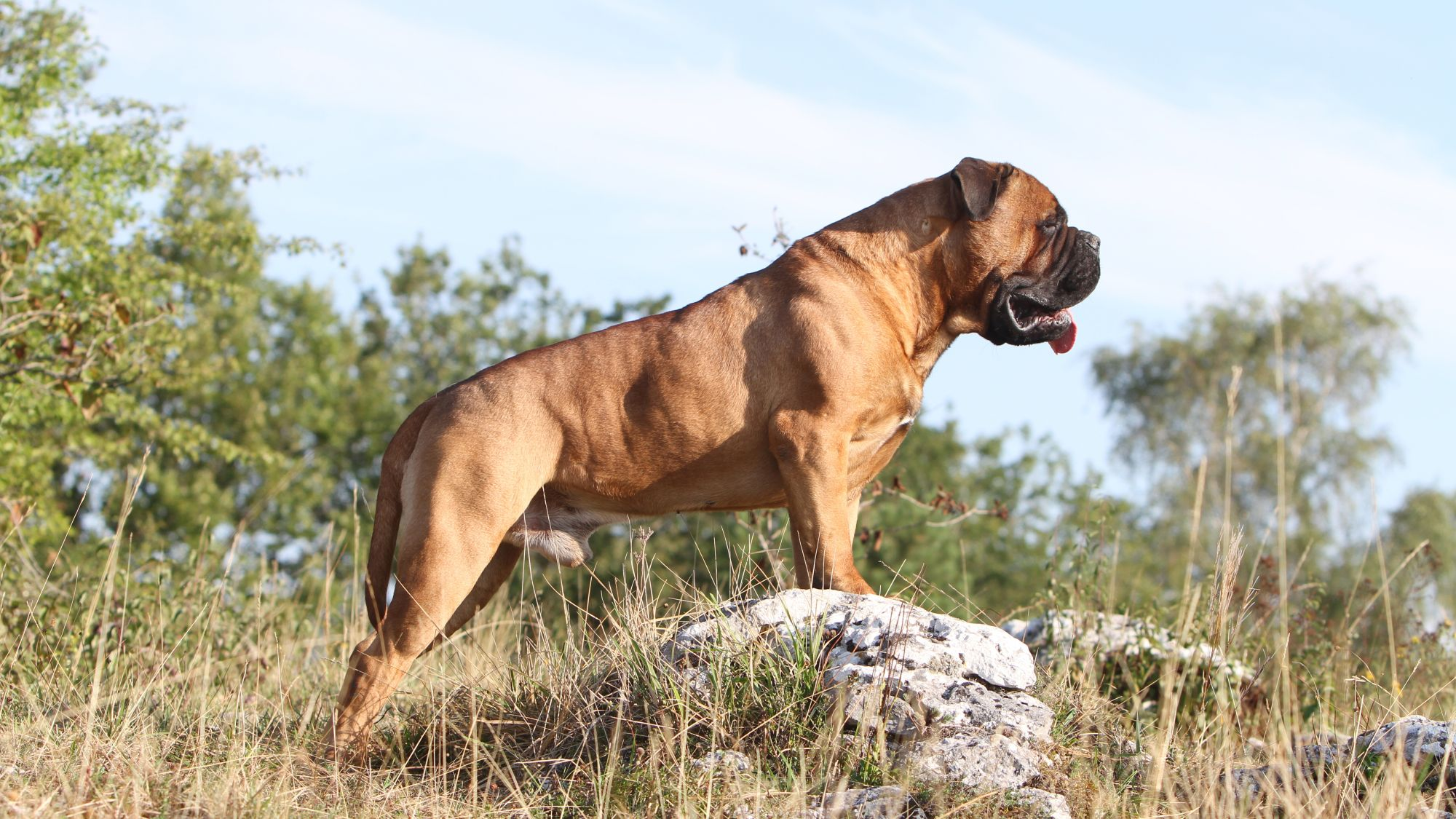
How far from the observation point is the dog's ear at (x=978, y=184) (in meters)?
Answer: 5.70

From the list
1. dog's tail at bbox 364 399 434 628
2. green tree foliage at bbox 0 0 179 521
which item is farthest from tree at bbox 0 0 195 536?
dog's tail at bbox 364 399 434 628

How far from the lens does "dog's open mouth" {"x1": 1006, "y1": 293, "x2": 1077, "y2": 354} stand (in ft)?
19.1

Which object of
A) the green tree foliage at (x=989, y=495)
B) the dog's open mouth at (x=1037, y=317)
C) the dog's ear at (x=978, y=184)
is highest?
the dog's ear at (x=978, y=184)

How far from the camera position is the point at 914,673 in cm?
477

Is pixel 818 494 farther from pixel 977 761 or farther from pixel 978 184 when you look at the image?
pixel 978 184

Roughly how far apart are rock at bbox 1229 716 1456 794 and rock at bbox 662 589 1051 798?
0.74 m

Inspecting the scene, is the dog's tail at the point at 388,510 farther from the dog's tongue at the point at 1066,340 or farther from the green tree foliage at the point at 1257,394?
the green tree foliage at the point at 1257,394

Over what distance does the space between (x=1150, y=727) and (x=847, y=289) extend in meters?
2.37

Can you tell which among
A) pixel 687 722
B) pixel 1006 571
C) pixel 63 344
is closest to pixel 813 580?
pixel 687 722

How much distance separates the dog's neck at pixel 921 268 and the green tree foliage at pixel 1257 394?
30156mm

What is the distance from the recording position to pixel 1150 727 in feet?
18.7

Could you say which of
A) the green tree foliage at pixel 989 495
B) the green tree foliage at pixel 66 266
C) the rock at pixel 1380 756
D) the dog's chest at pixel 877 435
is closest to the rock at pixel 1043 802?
the rock at pixel 1380 756

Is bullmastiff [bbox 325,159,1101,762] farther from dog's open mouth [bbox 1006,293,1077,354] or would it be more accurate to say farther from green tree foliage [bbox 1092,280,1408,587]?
green tree foliage [bbox 1092,280,1408,587]

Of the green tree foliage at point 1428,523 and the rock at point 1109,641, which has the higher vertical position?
the rock at point 1109,641
